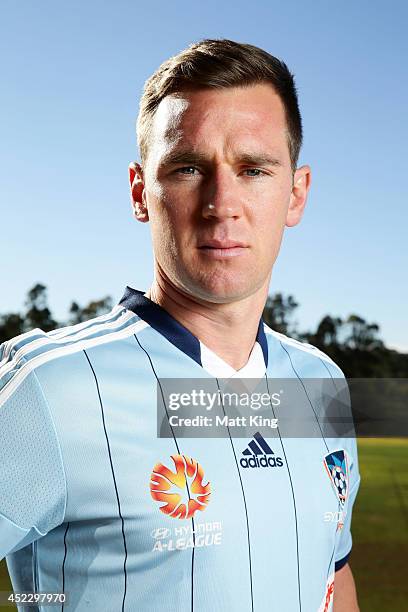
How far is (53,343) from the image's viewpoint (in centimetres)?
141

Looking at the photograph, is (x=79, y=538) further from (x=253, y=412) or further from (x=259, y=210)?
(x=259, y=210)

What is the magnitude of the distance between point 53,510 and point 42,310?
1131 inches

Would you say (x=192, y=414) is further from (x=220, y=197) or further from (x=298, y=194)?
(x=298, y=194)

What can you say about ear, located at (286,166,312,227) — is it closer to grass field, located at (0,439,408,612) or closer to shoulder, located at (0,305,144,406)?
shoulder, located at (0,305,144,406)

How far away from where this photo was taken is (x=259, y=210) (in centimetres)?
143

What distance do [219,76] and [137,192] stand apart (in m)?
0.31

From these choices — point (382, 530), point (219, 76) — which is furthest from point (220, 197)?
point (382, 530)

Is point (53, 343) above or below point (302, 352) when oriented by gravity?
below

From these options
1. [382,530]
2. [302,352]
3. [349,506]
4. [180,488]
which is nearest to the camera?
[180,488]

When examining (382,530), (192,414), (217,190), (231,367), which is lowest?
(192,414)

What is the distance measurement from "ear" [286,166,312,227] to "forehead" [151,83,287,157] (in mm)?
158

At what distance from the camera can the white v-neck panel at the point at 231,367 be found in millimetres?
1529

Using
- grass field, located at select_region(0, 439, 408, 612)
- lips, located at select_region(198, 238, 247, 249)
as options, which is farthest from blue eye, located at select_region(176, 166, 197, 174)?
grass field, located at select_region(0, 439, 408, 612)

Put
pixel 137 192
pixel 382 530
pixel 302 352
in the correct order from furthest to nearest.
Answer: pixel 382 530
pixel 302 352
pixel 137 192
